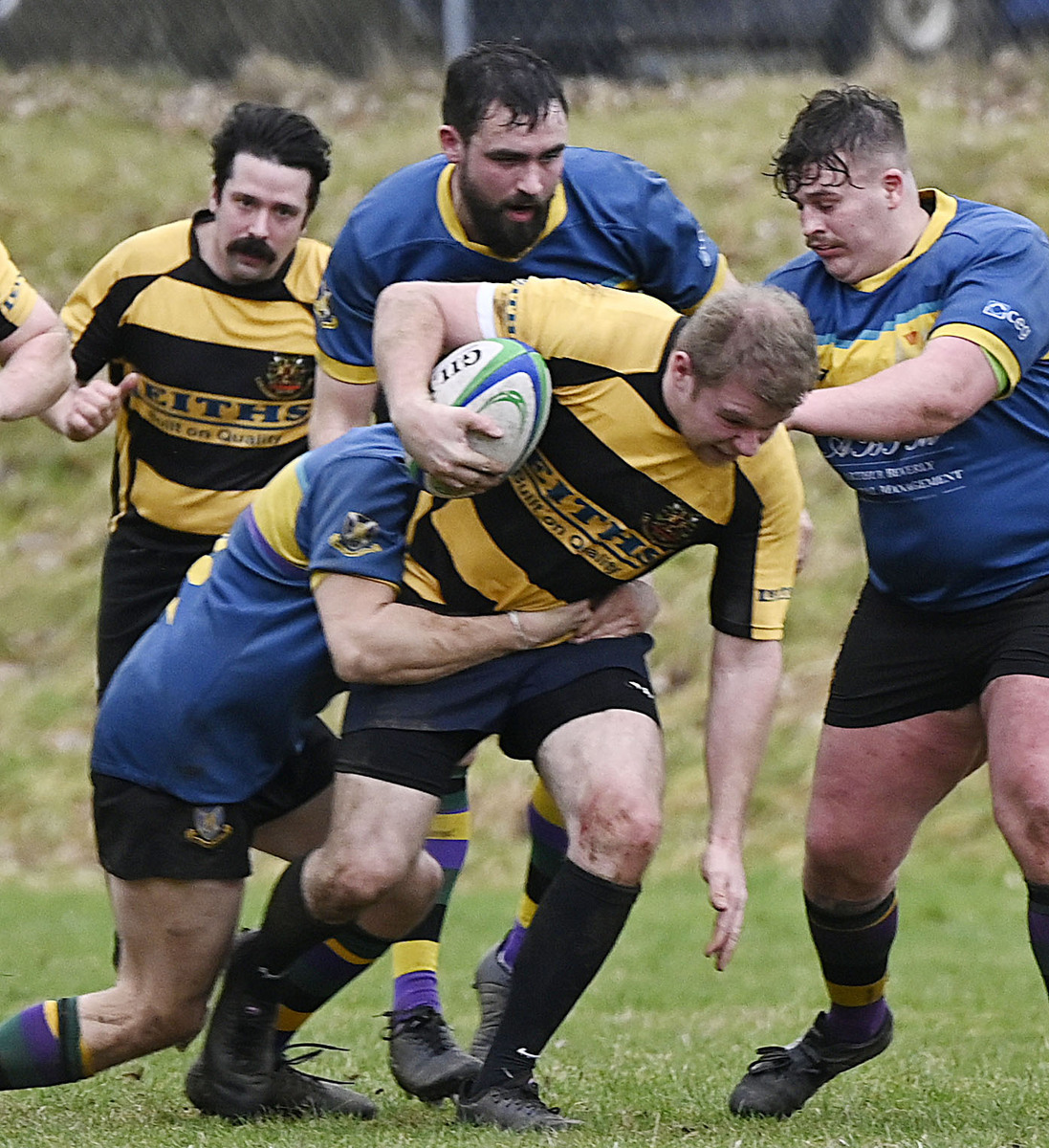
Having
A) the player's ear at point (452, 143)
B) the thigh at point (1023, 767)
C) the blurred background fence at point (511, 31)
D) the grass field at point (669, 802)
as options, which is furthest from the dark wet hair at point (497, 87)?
the blurred background fence at point (511, 31)

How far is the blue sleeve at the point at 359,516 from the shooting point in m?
4.05

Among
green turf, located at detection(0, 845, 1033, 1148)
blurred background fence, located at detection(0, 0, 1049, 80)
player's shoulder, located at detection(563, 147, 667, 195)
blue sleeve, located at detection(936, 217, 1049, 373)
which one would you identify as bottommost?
green turf, located at detection(0, 845, 1033, 1148)

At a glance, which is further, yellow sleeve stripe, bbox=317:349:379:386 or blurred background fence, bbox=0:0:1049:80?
blurred background fence, bbox=0:0:1049:80

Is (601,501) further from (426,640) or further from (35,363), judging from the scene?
(35,363)

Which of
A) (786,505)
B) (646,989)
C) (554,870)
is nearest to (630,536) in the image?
(786,505)

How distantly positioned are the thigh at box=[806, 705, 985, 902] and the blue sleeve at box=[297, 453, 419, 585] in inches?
46.6

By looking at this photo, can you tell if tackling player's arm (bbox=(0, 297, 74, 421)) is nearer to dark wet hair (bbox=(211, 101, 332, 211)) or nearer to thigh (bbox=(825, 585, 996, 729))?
dark wet hair (bbox=(211, 101, 332, 211))

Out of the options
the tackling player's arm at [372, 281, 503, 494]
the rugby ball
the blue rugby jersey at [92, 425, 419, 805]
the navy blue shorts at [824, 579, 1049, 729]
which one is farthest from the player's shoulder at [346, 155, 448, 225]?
the navy blue shorts at [824, 579, 1049, 729]

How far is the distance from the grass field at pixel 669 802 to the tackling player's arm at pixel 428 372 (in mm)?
1348

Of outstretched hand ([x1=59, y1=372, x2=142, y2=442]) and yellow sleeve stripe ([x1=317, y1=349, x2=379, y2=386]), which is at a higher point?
yellow sleeve stripe ([x1=317, y1=349, x2=379, y2=386])

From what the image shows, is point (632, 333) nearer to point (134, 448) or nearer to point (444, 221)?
point (444, 221)

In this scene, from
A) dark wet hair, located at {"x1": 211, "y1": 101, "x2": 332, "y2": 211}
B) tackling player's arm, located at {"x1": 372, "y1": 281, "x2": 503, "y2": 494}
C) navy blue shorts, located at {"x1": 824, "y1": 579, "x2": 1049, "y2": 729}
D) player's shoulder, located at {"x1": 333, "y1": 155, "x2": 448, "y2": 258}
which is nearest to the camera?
tackling player's arm, located at {"x1": 372, "y1": 281, "x2": 503, "y2": 494}

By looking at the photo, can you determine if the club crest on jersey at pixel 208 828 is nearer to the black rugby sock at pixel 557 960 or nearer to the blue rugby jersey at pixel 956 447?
the black rugby sock at pixel 557 960

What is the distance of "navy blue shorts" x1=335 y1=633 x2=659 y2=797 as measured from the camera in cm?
415
